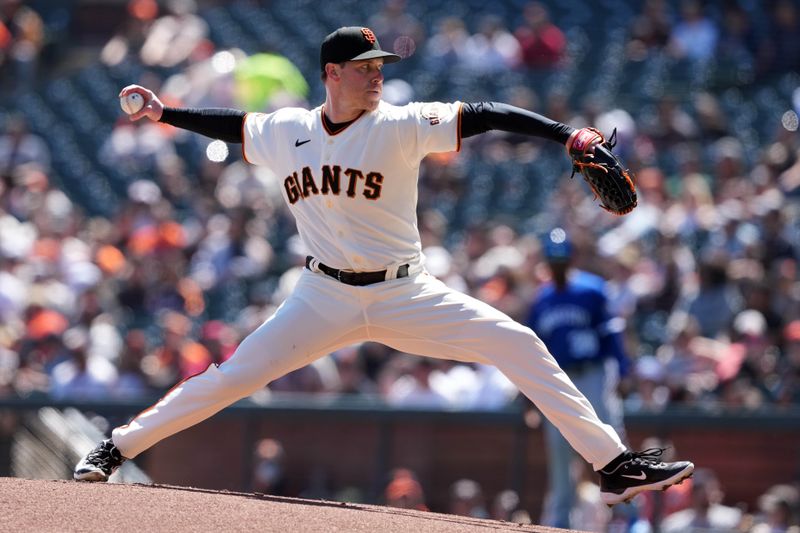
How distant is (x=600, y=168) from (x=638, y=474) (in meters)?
1.18

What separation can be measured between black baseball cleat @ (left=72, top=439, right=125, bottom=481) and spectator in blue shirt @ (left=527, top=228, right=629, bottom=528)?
2.96 metres

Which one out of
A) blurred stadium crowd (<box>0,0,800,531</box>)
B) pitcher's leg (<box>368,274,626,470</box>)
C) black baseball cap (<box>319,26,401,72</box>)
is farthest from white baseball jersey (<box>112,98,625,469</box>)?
blurred stadium crowd (<box>0,0,800,531</box>)

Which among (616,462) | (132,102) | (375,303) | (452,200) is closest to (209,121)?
(132,102)

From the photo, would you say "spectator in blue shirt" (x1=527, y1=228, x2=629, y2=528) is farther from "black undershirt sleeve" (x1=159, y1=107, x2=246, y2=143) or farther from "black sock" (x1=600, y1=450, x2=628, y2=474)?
"black undershirt sleeve" (x1=159, y1=107, x2=246, y2=143)

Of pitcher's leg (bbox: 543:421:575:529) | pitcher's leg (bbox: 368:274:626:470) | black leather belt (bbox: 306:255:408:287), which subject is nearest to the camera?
pitcher's leg (bbox: 368:274:626:470)

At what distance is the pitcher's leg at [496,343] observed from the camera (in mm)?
5203

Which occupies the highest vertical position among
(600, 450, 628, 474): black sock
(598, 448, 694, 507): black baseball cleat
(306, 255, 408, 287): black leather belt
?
(306, 255, 408, 287): black leather belt

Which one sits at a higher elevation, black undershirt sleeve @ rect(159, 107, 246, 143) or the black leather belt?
black undershirt sleeve @ rect(159, 107, 246, 143)

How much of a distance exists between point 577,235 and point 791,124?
272 cm

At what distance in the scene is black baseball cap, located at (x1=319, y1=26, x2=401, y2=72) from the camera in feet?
17.4

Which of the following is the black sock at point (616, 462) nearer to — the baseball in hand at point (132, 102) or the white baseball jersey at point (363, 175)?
the white baseball jersey at point (363, 175)

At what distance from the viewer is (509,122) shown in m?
5.04

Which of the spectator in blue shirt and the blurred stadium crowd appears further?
the blurred stadium crowd

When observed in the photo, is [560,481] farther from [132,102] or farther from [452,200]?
[452,200]
